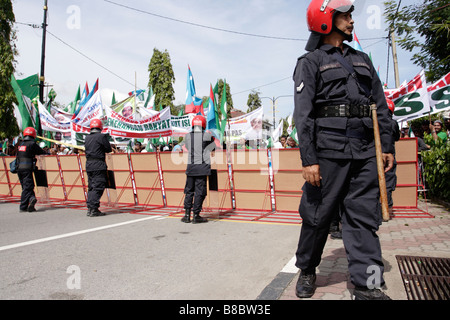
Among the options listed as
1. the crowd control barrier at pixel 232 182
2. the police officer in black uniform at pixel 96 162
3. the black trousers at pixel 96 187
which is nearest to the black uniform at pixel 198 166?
the crowd control barrier at pixel 232 182

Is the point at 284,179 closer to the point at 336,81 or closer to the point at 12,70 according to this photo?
the point at 336,81

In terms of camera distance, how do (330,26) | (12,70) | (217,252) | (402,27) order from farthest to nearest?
(12,70), (402,27), (217,252), (330,26)

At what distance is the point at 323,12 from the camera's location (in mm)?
2625

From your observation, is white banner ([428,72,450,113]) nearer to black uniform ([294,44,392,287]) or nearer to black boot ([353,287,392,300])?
black uniform ([294,44,392,287])

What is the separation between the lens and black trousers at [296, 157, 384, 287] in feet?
7.75

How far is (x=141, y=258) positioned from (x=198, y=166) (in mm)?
2449

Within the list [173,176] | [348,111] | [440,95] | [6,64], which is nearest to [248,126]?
[173,176]

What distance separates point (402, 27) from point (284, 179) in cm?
644

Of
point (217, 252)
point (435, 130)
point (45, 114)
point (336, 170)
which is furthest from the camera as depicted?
point (45, 114)

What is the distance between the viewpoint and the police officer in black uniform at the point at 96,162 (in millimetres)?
7160

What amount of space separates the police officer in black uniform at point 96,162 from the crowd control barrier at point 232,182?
1.02 ft

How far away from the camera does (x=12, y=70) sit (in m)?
17.3

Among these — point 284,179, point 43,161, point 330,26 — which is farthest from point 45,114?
point 330,26

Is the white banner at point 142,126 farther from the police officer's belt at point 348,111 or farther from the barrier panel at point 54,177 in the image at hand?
the police officer's belt at point 348,111
